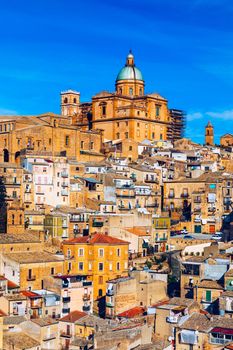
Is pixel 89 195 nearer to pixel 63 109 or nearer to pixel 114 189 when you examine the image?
pixel 114 189

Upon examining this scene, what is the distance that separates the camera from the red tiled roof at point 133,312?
42.5 metres

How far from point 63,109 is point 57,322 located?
180 feet

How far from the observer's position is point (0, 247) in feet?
146

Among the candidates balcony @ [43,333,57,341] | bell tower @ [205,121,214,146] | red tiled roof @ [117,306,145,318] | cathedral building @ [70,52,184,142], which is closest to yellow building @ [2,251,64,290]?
balcony @ [43,333,57,341]

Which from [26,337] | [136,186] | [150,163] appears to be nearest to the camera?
[26,337]

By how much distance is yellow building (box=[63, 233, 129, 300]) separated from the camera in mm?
46125

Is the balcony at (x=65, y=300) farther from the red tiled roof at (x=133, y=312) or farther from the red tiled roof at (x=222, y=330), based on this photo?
the red tiled roof at (x=222, y=330)

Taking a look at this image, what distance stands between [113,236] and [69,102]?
4294 centimetres

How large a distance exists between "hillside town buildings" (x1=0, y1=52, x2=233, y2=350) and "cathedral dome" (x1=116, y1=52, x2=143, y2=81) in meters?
4.05

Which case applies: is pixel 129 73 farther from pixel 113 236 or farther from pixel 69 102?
pixel 113 236

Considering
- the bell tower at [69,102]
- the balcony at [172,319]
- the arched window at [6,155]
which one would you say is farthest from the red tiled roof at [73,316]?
the bell tower at [69,102]

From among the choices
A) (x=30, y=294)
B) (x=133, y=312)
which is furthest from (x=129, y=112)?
(x=30, y=294)

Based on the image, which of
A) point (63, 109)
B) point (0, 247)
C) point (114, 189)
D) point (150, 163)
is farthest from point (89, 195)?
point (63, 109)

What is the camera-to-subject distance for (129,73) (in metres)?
83.8
